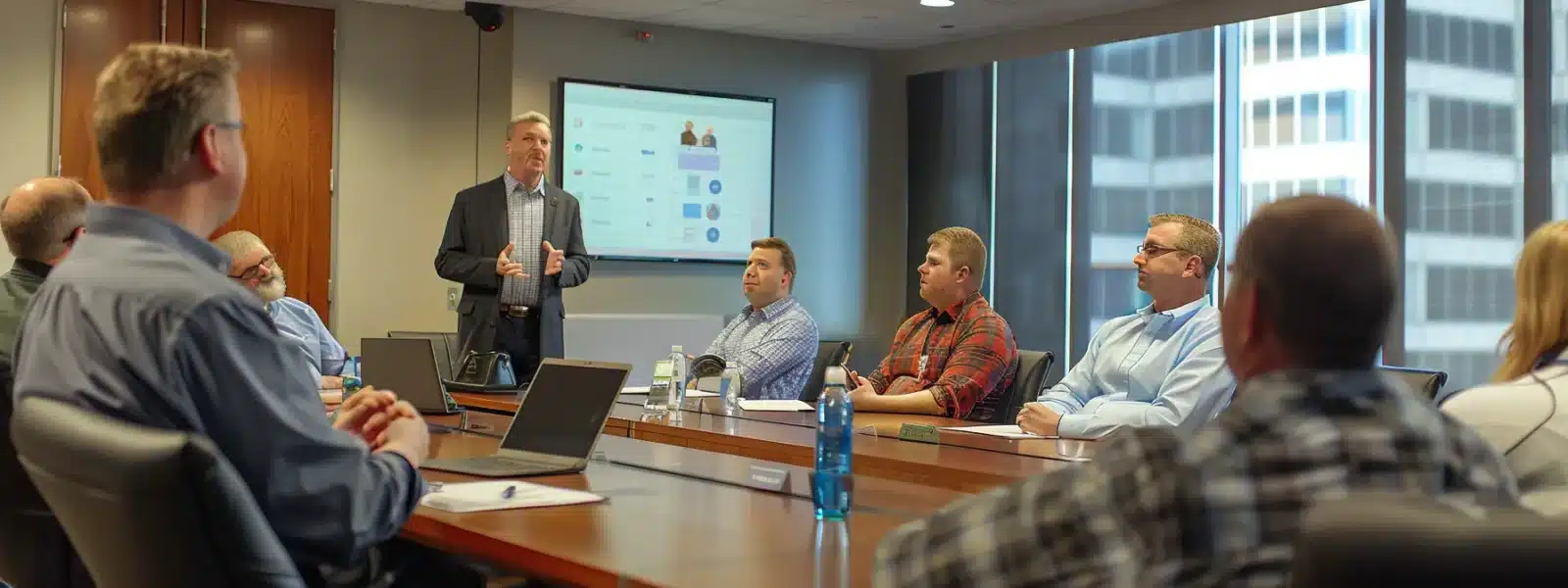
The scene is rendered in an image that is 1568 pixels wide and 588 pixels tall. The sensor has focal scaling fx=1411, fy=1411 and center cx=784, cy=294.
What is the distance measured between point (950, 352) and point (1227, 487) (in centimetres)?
333

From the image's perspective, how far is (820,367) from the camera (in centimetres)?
499

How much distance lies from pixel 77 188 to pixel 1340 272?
265 centimetres

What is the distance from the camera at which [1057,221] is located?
313 inches

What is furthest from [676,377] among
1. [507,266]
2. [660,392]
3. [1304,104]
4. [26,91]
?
[26,91]

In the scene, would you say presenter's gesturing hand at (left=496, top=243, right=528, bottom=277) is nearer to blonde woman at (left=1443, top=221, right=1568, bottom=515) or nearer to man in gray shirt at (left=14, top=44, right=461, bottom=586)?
man in gray shirt at (left=14, top=44, right=461, bottom=586)

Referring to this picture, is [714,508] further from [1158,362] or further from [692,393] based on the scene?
[692,393]

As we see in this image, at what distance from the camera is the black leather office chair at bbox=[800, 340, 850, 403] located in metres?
4.93

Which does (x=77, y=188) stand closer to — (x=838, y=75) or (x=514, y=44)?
(x=514, y=44)

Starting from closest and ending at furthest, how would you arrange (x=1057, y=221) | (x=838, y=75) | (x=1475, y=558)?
1. (x=1475, y=558)
2. (x=1057, y=221)
3. (x=838, y=75)

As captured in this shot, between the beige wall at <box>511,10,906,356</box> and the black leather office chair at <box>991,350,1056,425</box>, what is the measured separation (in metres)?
3.84

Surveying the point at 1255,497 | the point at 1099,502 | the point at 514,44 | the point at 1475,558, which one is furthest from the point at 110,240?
the point at 514,44

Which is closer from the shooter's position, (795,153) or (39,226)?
(39,226)

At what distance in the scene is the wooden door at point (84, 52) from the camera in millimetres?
6691

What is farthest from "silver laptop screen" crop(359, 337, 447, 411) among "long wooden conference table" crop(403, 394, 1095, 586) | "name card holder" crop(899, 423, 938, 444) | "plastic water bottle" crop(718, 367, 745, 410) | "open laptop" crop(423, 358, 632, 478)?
"name card holder" crop(899, 423, 938, 444)
